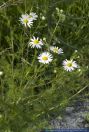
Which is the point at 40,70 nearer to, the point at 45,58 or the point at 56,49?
the point at 45,58

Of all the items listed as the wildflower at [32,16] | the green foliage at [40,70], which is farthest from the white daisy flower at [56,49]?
the wildflower at [32,16]

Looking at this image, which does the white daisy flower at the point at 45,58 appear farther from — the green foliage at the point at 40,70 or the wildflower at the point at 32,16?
the wildflower at the point at 32,16

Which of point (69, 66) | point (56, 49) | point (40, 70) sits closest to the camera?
point (40, 70)

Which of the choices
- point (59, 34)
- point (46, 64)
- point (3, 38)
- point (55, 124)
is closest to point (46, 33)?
point (59, 34)

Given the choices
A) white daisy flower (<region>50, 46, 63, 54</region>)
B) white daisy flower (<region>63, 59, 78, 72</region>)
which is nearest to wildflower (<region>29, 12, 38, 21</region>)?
white daisy flower (<region>50, 46, 63, 54</region>)

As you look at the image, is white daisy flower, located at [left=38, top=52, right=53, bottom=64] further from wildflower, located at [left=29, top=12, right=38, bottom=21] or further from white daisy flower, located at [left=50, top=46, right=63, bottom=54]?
→ wildflower, located at [left=29, top=12, right=38, bottom=21]

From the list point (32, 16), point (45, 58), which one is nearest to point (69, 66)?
point (45, 58)

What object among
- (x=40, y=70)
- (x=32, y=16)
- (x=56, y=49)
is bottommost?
(x=40, y=70)

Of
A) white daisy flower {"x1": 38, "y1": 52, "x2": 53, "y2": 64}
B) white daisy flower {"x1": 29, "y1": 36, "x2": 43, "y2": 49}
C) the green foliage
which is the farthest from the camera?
white daisy flower {"x1": 29, "y1": 36, "x2": 43, "y2": 49}
